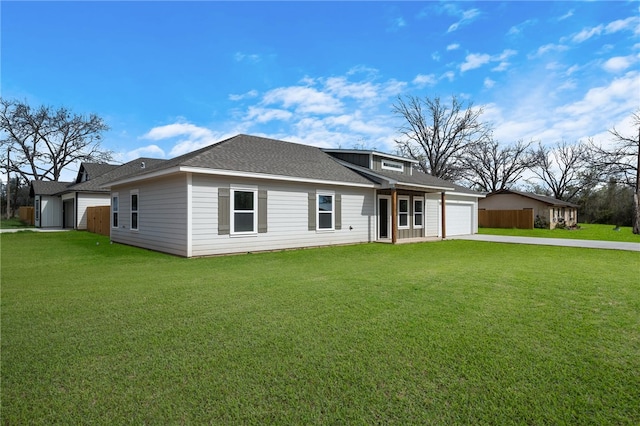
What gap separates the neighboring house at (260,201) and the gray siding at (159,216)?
0.03 m

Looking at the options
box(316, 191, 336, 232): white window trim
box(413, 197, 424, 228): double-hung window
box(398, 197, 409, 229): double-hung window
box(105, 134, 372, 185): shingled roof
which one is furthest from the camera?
box(413, 197, 424, 228): double-hung window

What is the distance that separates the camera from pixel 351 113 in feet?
76.9

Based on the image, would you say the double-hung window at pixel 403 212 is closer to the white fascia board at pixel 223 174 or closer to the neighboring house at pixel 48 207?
the white fascia board at pixel 223 174

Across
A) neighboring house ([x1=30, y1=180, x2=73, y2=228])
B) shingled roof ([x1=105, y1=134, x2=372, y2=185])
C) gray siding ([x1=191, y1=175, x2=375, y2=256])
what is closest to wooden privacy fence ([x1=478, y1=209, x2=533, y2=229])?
gray siding ([x1=191, y1=175, x2=375, y2=256])

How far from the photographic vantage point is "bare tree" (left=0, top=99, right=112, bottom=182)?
108 ft

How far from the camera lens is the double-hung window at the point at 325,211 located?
12789mm

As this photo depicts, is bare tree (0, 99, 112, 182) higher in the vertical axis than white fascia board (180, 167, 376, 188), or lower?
higher

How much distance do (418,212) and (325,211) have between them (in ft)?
20.3

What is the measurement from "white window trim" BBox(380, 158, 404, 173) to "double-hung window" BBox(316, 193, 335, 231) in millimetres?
5300

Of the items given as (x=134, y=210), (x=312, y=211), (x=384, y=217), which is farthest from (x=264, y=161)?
(x=384, y=217)

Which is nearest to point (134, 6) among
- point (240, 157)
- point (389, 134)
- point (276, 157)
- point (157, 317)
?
point (240, 157)

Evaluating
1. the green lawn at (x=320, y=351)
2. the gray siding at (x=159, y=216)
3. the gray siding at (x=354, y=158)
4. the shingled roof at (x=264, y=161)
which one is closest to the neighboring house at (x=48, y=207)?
the gray siding at (x=159, y=216)

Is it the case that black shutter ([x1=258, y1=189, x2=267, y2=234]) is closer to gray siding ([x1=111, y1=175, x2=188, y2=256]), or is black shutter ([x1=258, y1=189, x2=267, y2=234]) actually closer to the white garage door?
gray siding ([x1=111, y1=175, x2=188, y2=256])

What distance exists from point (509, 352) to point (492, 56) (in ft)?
47.7
